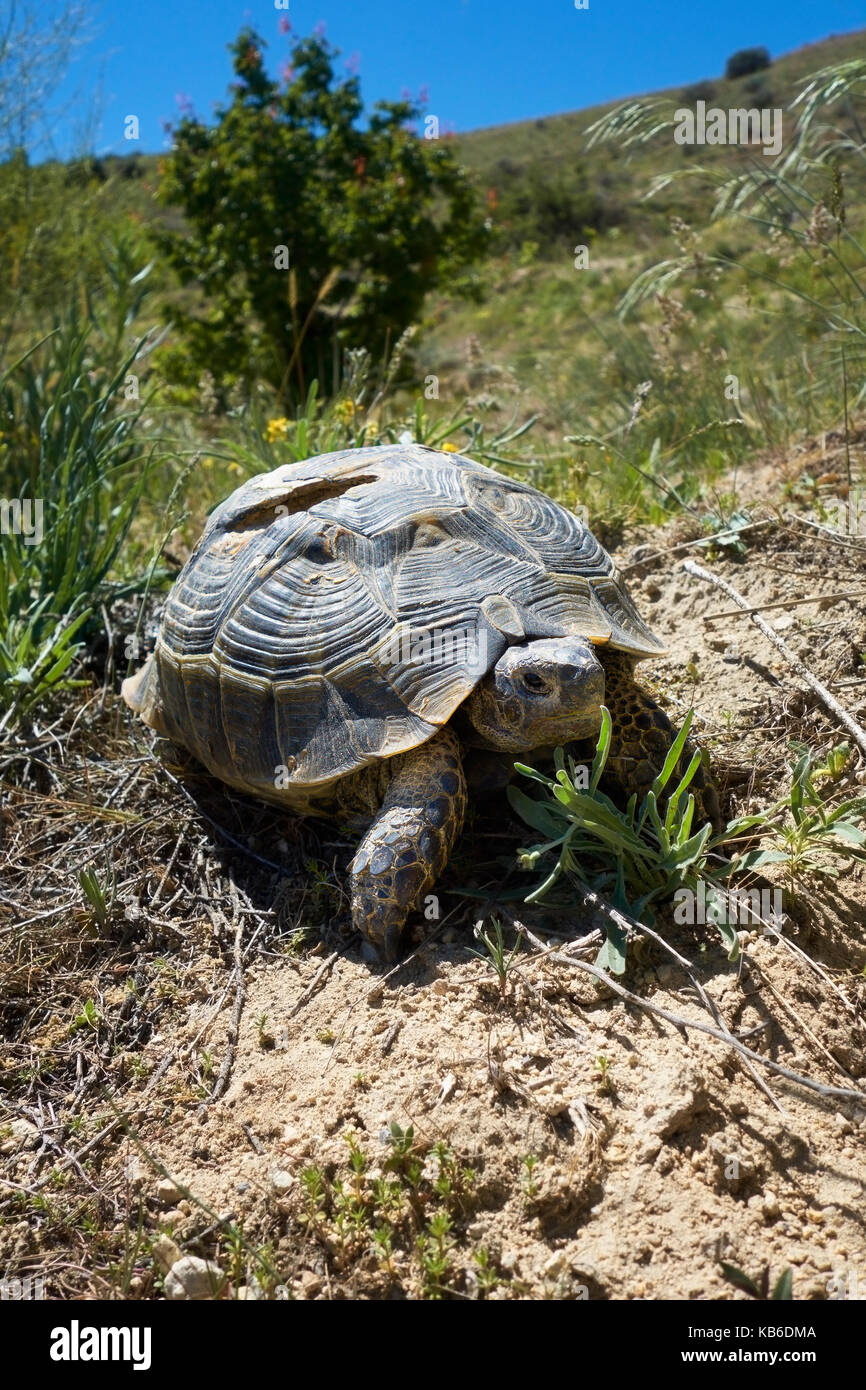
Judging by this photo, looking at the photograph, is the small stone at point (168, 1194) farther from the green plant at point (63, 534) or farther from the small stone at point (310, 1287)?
the green plant at point (63, 534)

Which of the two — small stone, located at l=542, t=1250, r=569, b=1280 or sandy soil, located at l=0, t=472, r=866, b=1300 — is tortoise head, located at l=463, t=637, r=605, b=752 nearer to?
sandy soil, located at l=0, t=472, r=866, b=1300

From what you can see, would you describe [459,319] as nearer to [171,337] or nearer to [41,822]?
[171,337]

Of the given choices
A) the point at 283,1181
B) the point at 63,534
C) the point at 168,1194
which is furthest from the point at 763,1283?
the point at 63,534

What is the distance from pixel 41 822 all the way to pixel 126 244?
319 centimetres

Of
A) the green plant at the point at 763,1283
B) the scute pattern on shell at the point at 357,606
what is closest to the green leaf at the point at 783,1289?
the green plant at the point at 763,1283

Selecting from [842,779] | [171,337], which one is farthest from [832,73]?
[171,337]

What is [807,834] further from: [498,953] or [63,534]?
[63,534]

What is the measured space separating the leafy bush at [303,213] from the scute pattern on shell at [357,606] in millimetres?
8434

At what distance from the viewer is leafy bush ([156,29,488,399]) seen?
1125 cm

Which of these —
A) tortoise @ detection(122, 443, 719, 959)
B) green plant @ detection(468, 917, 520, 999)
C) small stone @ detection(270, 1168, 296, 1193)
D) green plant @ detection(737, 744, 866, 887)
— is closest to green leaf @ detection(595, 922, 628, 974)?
green plant @ detection(468, 917, 520, 999)

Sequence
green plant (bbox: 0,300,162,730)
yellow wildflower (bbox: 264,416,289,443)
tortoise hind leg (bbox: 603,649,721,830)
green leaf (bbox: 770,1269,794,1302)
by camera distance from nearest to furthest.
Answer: green leaf (bbox: 770,1269,794,1302) < tortoise hind leg (bbox: 603,649,721,830) < green plant (bbox: 0,300,162,730) < yellow wildflower (bbox: 264,416,289,443)

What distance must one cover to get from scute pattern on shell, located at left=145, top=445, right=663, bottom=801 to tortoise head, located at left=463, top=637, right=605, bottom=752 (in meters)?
0.08

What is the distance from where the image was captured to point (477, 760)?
117 inches

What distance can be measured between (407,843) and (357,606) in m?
0.71
